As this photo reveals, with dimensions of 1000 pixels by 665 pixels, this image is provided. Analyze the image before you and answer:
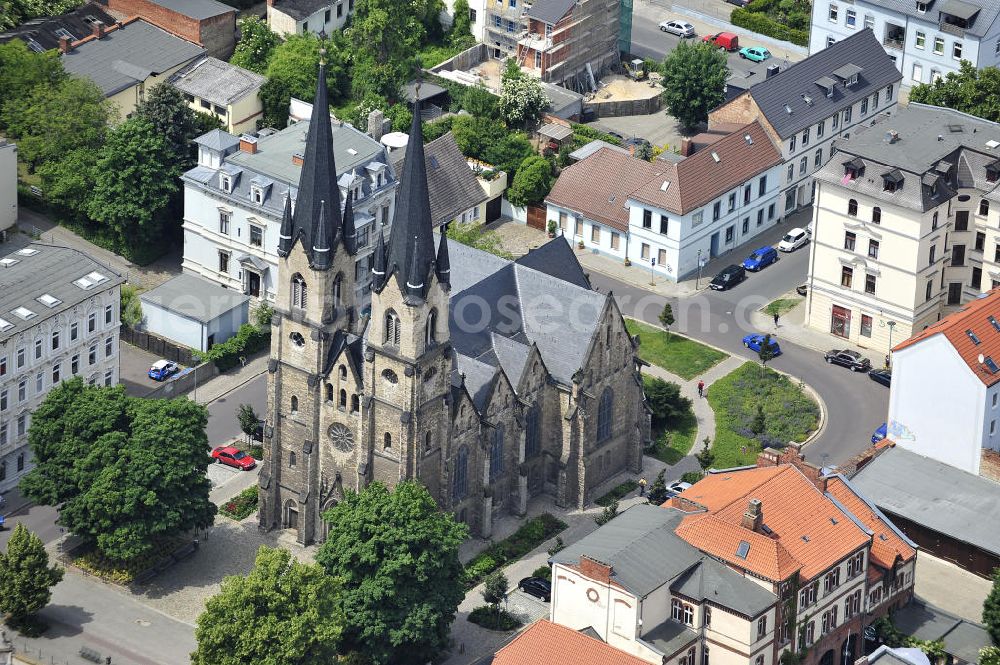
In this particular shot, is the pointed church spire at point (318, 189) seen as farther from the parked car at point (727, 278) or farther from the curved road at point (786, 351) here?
the parked car at point (727, 278)

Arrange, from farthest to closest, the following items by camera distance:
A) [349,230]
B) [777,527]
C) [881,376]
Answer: [881,376] → [349,230] → [777,527]

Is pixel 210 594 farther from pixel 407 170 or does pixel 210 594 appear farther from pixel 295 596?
pixel 407 170

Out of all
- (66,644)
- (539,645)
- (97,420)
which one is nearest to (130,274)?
(97,420)

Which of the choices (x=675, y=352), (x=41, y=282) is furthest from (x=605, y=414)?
(x=41, y=282)

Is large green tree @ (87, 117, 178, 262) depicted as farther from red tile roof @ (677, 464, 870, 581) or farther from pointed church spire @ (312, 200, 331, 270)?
red tile roof @ (677, 464, 870, 581)

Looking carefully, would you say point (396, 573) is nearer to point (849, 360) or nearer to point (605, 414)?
point (605, 414)

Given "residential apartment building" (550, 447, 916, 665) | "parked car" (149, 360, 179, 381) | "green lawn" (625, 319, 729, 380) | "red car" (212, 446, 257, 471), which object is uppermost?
"residential apartment building" (550, 447, 916, 665)

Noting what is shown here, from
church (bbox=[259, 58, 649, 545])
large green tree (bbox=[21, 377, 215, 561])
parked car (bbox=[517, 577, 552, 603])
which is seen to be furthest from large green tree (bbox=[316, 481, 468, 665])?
large green tree (bbox=[21, 377, 215, 561])
